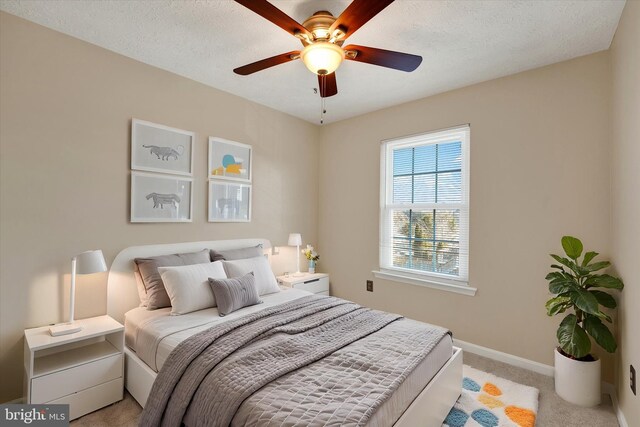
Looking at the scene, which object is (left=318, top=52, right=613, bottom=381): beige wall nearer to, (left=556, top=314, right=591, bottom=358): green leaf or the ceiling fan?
(left=556, top=314, right=591, bottom=358): green leaf

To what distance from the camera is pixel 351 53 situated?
6.28ft

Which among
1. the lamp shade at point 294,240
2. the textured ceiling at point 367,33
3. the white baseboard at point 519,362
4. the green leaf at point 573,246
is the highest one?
the textured ceiling at point 367,33

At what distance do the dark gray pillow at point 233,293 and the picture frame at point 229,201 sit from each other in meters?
0.91

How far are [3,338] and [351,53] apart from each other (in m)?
2.95

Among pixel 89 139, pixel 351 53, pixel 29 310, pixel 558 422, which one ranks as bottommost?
pixel 558 422

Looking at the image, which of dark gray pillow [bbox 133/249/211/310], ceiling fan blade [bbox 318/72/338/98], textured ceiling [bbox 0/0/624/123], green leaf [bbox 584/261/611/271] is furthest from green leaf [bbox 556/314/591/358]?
dark gray pillow [bbox 133/249/211/310]

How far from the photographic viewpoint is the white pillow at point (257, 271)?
9.24ft

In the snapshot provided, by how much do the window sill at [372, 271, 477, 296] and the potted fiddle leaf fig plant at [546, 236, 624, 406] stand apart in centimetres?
82

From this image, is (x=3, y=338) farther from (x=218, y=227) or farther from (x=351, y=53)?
(x=351, y=53)

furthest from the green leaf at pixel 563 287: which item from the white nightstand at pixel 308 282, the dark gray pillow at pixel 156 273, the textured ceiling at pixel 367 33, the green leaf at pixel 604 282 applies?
the dark gray pillow at pixel 156 273

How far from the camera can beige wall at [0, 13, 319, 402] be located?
2.12 metres

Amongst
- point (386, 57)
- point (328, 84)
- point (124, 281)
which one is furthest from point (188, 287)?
point (386, 57)

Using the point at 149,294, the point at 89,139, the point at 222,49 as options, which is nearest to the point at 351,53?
the point at 222,49

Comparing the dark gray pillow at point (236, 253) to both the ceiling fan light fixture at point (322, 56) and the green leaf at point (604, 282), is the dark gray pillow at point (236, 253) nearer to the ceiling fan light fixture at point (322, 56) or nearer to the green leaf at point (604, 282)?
the ceiling fan light fixture at point (322, 56)
